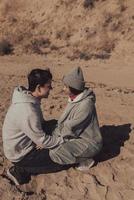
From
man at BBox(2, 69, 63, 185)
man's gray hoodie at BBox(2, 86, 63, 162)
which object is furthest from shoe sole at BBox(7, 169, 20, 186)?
man's gray hoodie at BBox(2, 86, 63, 162)

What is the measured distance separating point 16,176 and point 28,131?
0.66m

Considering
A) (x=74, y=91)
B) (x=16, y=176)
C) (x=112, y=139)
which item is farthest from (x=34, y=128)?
(x=112, y=139)

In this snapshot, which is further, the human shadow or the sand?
the human shadow

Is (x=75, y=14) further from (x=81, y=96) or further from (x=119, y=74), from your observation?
(x=81, y=96)

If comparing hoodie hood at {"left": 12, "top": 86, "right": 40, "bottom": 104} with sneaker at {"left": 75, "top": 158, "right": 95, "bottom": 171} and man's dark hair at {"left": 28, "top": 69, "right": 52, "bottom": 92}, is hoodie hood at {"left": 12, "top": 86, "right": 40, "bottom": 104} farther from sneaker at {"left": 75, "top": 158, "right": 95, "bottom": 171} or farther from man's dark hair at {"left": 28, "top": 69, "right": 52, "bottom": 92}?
sneaker at {"left": 75, "top": 158, "right": 95, "bottom": 171}

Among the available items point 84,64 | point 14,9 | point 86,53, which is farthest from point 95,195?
point 14,9

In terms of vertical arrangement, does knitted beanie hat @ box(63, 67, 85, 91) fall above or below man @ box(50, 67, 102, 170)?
above

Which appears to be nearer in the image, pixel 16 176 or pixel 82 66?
pixel 16 176

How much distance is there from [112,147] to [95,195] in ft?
3.84

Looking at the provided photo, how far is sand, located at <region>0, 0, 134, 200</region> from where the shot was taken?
6257 mm

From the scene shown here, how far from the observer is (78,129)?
637cm

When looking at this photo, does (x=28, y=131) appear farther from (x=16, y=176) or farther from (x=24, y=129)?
(x=16, y=176)

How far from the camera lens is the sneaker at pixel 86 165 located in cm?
652

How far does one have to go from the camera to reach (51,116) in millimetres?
8641
